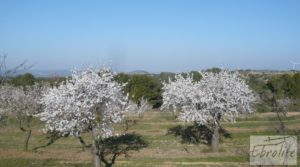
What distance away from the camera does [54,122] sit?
29734 mm

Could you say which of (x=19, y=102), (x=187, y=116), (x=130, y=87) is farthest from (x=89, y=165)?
(x=130, y=87)

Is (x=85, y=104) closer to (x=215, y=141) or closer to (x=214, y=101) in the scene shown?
(x=214, y=101)

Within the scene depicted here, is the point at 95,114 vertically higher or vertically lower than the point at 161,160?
higher

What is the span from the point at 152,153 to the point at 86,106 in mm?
9582

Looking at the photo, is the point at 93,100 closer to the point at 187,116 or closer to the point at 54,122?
the point at 54,122

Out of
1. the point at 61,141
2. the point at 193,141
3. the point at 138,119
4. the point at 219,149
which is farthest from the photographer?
the point at 138,119

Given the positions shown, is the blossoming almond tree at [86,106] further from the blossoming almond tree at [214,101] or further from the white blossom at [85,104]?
the blossoming almond tree at [214,101]

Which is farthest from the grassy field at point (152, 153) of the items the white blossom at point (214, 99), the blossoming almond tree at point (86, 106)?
the blossoming almond tree at point (86, 106)

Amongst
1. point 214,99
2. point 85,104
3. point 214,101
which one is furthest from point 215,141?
point 85,104

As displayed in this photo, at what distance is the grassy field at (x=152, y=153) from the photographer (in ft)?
103

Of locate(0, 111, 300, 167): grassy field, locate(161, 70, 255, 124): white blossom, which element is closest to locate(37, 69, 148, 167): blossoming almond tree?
locate(0, 111, 300, 167): grassy field

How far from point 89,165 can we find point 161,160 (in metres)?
5.24

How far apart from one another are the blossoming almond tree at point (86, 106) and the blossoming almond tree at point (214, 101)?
8.97 m

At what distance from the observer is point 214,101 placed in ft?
121
